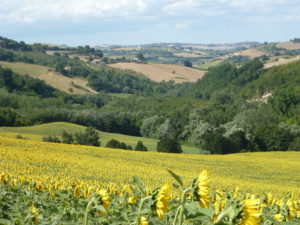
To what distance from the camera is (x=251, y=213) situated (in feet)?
7.02

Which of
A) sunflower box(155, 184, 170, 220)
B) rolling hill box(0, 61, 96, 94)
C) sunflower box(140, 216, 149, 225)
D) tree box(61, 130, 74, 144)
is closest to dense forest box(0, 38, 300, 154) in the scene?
rolling hill box(0, 61, 96, 94)

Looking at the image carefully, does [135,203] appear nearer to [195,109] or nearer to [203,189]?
[203,189]

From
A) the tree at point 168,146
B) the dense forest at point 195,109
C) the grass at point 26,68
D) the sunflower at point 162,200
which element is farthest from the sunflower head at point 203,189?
the grass at point 26,68

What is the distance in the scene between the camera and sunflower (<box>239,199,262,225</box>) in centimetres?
211

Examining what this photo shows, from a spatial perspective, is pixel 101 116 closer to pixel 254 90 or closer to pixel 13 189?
pixel 254 90

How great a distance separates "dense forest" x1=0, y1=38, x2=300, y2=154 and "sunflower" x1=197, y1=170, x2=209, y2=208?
56.3 metres

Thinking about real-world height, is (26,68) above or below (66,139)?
below

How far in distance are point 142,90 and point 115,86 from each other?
10571mm

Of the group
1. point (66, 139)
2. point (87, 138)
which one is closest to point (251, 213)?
point (66, 139)

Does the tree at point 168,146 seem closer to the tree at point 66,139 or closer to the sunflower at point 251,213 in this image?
the tree at point 66,139

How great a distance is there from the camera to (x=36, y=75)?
157 meters

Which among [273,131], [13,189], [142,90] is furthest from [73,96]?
[13,189]

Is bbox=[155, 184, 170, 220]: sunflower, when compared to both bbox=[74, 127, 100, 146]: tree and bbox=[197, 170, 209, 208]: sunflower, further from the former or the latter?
bbox=[74, 127, 100, 146]: tree

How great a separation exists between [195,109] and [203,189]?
305 feet
